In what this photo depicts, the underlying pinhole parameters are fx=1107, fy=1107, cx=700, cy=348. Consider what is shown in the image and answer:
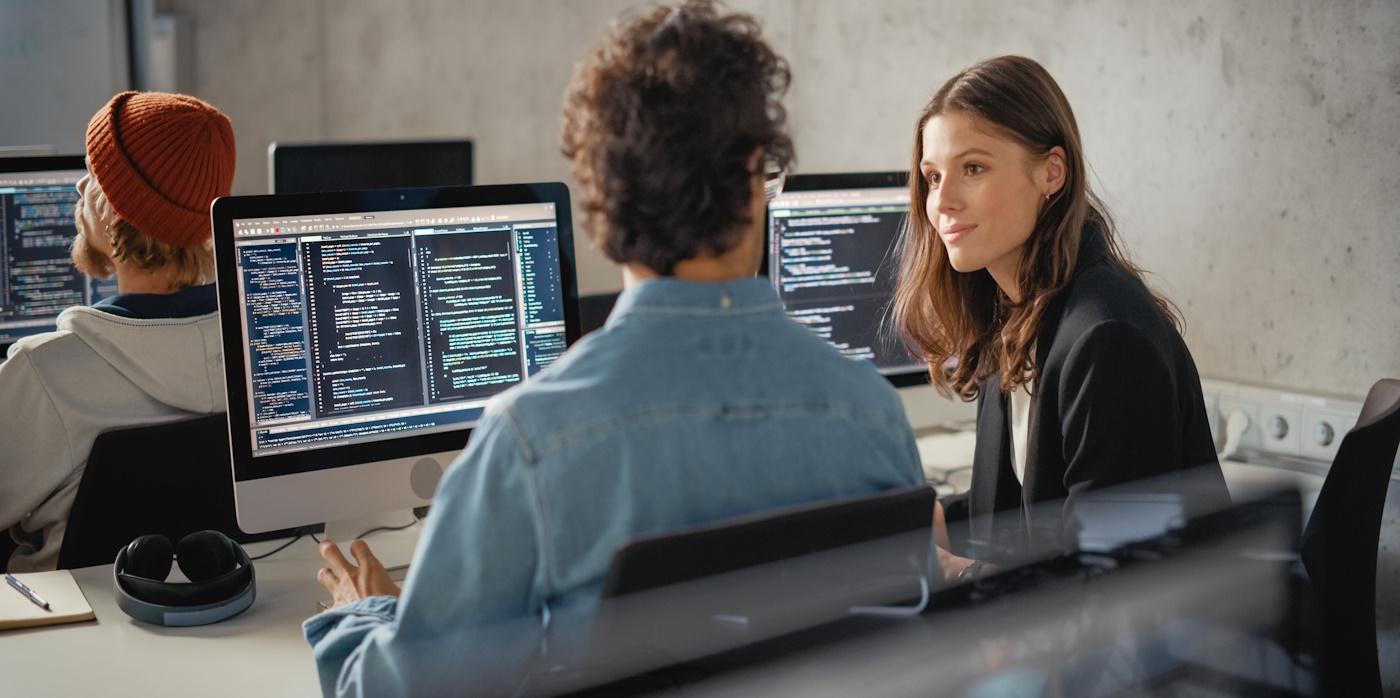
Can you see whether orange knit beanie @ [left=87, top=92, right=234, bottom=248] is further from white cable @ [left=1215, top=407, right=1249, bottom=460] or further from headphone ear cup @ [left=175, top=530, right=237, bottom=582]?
white cable @ [left=1215, top=407, right=1249, bottom=460]

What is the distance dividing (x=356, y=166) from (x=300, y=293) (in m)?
0.80

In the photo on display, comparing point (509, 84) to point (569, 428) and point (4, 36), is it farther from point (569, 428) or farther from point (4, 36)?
point (569, 428)

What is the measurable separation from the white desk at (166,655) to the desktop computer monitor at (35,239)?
1.05 meters

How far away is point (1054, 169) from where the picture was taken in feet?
4.86

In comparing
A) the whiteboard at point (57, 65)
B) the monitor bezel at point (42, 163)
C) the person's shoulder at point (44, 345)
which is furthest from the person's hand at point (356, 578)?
the whiteboard at point (57, 65)

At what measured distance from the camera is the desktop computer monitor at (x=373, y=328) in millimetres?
1360

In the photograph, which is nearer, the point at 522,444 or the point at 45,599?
the point at 522,444

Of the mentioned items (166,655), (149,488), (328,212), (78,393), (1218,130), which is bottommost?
(166,655)

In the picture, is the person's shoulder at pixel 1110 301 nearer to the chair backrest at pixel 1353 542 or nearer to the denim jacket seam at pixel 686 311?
the chair backrest at pixel 1353 542

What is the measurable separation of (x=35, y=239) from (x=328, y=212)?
47.2 inches

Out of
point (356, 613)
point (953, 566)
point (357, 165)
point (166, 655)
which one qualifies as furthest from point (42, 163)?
point (953, 566)

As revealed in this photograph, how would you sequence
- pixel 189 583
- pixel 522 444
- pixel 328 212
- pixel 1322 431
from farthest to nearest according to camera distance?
1. pixel 1322 431
2. pixel 328 212
3. pixel 189 583
4. pixel 522 444

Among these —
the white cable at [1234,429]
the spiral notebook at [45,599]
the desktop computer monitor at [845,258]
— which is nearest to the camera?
the spiral notebook at [45,599]

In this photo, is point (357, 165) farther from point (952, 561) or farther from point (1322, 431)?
point (1322, 431)
